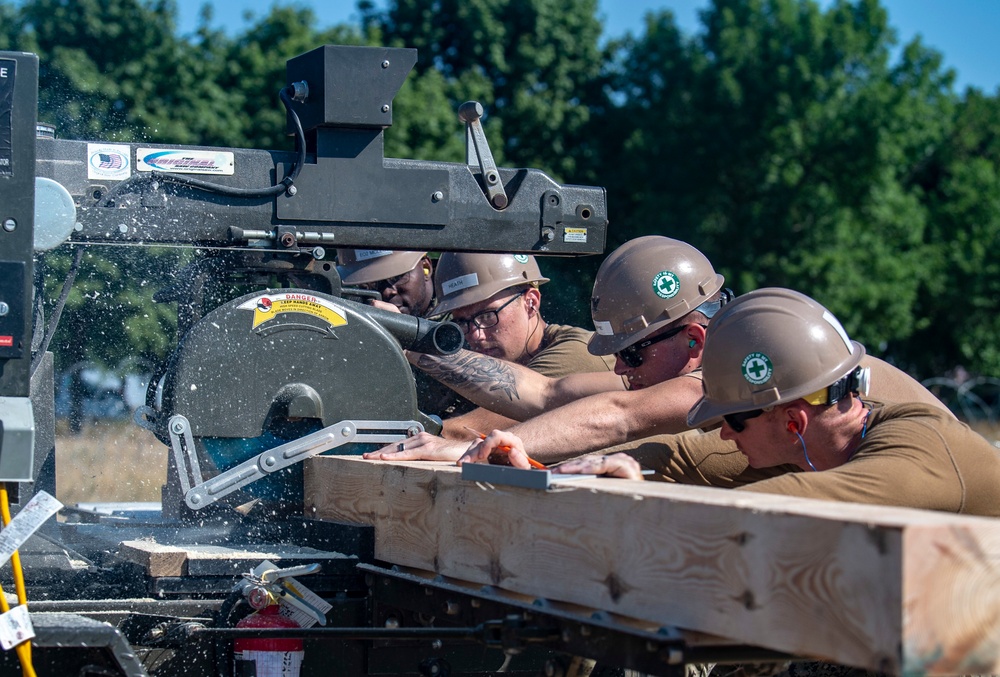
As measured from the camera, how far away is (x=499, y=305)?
5797mm

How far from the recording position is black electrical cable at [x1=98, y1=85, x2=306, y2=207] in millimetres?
3740

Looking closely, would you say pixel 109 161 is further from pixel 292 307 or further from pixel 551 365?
pixel 551 365

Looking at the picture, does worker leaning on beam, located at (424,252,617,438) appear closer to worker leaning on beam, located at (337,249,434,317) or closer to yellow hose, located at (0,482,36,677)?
worker leaning on beam, located at (337,249,434,317)

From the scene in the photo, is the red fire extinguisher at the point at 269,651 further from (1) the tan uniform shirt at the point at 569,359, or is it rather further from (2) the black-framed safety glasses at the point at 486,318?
(2) the black-framed safety glasses at the point at 486,318

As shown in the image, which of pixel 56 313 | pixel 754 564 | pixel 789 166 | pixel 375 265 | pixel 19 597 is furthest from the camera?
pixel 789 166

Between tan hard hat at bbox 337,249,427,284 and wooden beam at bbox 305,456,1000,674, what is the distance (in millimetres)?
2952

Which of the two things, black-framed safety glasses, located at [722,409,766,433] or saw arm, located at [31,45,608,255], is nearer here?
black-framed safety glasses, located at [722,409,766,433]

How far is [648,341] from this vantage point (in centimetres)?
455

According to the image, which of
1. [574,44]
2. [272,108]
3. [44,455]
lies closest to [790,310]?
[44,455]

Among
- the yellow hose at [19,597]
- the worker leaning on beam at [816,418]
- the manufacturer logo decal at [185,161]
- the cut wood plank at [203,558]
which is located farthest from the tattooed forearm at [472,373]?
the yellow hose at [19,597]

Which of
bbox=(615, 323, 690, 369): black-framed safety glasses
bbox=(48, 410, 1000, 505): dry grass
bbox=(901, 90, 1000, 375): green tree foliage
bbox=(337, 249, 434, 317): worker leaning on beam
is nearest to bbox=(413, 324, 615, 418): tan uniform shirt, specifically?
bbox=(337, 249, 434, 317): worker leaning on beam

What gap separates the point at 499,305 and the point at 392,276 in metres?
0.64

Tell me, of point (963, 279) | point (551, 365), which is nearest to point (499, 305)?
point (551, 365)

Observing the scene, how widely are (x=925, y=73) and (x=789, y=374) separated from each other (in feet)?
100
